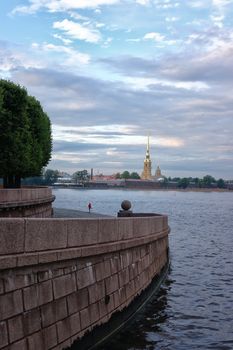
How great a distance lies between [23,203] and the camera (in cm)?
2816

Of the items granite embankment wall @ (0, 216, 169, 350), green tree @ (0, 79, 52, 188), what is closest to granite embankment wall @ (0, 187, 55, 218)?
green tree @ (0, 79, 52, 188)

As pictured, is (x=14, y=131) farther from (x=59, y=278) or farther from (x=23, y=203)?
(x=59, y=278)

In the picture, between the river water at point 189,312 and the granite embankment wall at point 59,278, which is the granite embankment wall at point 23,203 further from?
the granite embankment wall at point 59,278

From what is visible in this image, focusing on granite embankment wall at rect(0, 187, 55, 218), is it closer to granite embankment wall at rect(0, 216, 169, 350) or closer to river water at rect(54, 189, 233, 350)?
river water at rect(54, 189, 233, 350)

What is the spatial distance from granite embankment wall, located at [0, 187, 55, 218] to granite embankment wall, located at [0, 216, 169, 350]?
10.6 m

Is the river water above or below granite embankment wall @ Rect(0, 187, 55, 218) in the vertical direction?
below

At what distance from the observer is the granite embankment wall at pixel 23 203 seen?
25.6 metres

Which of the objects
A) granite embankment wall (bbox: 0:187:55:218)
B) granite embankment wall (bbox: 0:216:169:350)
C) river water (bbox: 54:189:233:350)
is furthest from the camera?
granite embankment wall (bbox: 0:187:55:218)

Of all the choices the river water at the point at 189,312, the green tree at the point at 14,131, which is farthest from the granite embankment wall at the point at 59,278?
the green tree at the point at 14,131

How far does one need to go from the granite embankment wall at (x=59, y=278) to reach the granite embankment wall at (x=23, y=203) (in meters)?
10.6

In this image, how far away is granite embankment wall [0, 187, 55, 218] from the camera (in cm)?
2562

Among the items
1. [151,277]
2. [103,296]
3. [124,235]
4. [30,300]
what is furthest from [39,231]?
[151,277]

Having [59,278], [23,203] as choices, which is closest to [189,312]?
[59,278]

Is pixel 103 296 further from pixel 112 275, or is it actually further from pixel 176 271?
pixel 176 271
